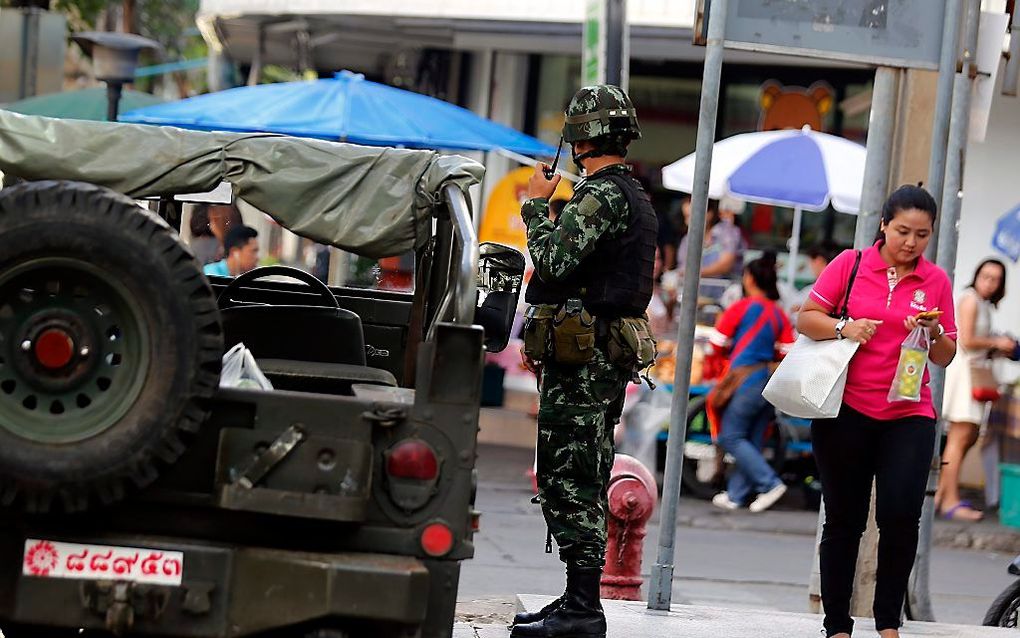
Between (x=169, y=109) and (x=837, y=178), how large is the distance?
5.53 metres

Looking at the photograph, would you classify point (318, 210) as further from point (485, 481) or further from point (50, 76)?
point (50, 76)

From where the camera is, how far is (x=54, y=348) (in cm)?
468

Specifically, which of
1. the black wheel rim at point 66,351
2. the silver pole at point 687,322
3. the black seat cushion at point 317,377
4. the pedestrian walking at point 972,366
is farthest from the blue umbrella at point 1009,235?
the black wheel rim at point 66,351

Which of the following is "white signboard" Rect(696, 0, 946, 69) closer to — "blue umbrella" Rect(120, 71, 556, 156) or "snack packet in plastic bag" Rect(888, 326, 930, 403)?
"snack packet in plastic bag" Rect(888, 326, 930, 403)

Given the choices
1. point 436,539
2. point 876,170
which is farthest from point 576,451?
point 876,170

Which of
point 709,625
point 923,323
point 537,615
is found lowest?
point 709,625

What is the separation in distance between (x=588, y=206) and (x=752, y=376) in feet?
23.3

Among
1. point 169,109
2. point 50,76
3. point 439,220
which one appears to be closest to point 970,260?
point 169,109

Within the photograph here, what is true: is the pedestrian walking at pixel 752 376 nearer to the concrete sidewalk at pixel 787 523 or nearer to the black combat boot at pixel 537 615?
the concrete sidewalk at pixel 787 523

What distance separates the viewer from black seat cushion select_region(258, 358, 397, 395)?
221 inches

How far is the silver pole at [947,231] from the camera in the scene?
26.2 feet

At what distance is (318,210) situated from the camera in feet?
18.2

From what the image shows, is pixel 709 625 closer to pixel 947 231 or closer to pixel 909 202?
pixel 909 202

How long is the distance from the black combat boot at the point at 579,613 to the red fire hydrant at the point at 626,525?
1.55 m
